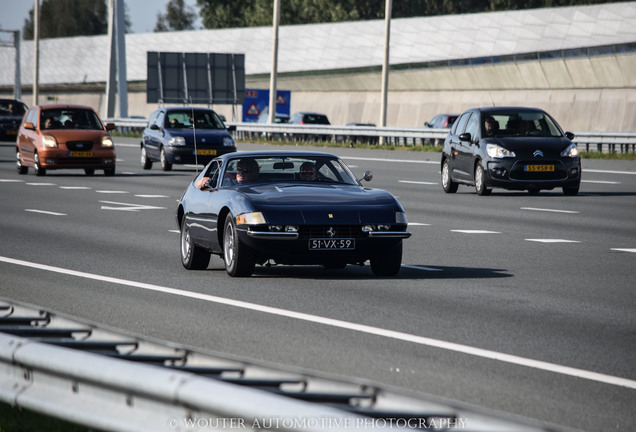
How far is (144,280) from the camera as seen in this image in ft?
40.6

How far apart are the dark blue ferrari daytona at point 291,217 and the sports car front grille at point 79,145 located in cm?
1847

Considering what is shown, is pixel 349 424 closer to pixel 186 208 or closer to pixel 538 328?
pixel 538 328

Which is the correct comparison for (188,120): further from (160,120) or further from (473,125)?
(473,125)

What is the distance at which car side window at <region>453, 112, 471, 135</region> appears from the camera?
26.5m

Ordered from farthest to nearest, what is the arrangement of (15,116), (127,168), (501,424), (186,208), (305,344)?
1. (15,116)
2. (127,168)
3. (186,208)
4. (305,344)
5. (501,424)

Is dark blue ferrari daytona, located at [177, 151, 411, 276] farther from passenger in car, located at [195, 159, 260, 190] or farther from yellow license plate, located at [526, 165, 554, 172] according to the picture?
yellow license plate, located at [526, 165, 554, 172]


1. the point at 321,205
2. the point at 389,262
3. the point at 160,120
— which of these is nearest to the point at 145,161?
the point at 160,120

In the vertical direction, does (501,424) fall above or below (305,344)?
above

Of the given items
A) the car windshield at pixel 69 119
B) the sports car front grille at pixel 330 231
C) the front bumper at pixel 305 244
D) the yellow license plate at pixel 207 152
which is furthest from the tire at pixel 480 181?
the sports car front grille at pixel 330 231

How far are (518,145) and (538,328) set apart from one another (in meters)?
15.5

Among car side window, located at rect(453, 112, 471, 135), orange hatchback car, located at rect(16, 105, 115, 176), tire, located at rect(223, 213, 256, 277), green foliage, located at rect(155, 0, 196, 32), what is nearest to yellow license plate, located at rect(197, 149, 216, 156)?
orange hatchback car, located at rect(16, 105, 115, 176)

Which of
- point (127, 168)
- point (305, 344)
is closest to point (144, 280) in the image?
point (305, 344)

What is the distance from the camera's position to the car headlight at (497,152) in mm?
24594

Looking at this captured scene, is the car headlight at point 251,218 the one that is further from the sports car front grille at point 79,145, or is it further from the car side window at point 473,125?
the sports car front grille at point 79,145
